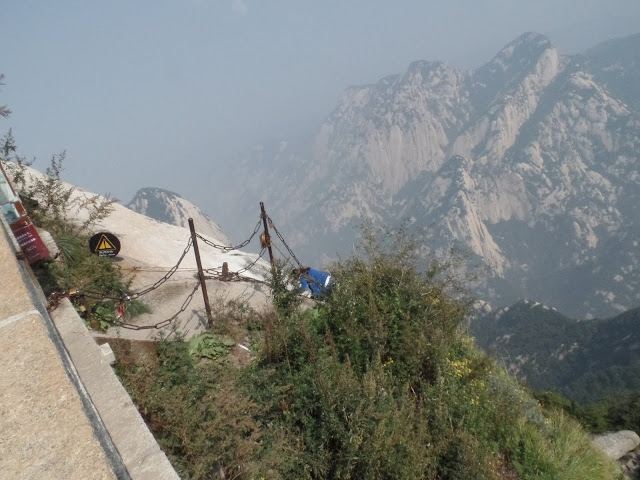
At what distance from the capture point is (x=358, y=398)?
231 inches

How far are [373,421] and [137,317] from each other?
7313 mm

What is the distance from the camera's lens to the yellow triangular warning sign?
35.0ft

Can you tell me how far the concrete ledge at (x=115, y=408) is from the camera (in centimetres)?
384

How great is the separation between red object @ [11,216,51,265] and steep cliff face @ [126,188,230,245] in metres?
119

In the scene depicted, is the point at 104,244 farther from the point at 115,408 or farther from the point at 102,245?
the point at 115,408

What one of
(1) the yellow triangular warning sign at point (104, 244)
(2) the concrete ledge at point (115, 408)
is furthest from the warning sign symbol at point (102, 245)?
(2) the concrete ledge at point (115, 408)

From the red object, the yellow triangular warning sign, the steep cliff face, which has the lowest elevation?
the red object

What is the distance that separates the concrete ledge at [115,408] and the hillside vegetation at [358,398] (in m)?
0.68

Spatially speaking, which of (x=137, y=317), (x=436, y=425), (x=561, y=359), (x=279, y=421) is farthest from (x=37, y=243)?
(x=561, y=359)

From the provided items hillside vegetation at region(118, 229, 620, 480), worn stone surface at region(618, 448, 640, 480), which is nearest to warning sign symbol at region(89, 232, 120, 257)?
hillside vegetation at region(118, 229, 620, 480)

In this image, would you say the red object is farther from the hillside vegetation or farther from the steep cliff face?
the steep cliff face

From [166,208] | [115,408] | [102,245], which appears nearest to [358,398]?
[115,408]

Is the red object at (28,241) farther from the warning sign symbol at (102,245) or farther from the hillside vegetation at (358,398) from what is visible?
the hillside vegetation at (358,398)

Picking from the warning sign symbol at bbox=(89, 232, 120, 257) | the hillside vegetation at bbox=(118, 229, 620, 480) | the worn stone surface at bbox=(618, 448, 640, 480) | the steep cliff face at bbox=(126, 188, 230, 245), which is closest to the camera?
the hillside vegetation at bbox=(118, 229, 620, 480)
